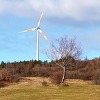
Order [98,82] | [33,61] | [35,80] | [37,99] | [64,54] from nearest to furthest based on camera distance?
1. [37,99]
2. [64,54]
3. [98,82]
4. [35,80]
5. [33,61]

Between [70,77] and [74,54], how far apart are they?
40.0ft

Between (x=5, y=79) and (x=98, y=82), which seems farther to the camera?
(x=5, y=79)

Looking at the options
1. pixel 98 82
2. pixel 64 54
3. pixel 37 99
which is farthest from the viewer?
pixel 98 82

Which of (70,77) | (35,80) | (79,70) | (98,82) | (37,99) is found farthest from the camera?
(79,70)

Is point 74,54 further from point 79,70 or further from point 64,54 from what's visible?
point 79,70

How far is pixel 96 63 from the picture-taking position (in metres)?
60.3

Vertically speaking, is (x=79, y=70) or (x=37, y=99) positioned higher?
(x=79, y=70)

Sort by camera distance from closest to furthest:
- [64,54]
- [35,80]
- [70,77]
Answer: [64,54] → [35,80] → [70,77]

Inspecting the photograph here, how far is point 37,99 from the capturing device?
20938 mm

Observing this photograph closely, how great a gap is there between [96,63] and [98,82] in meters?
18.5

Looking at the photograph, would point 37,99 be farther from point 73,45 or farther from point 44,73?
point 44,73

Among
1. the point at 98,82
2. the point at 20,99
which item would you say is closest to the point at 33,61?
the point at 98,82

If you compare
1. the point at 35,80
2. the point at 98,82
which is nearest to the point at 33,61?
the point at 35,80

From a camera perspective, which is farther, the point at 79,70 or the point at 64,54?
the point at 79,70
